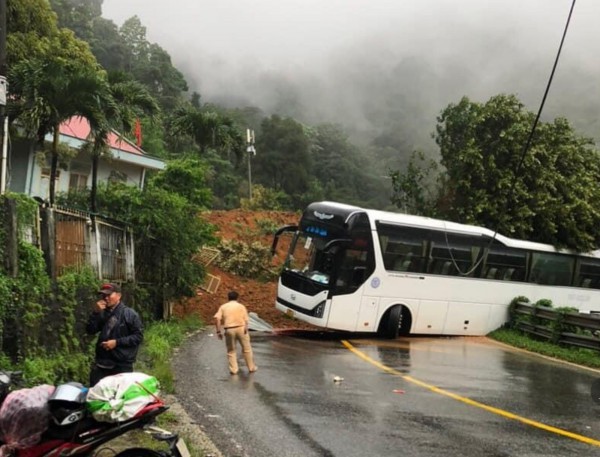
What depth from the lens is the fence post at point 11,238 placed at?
762 cm

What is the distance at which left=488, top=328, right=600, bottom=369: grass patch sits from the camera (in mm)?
16681

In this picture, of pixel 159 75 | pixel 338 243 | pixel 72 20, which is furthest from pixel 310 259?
pixel 72 20

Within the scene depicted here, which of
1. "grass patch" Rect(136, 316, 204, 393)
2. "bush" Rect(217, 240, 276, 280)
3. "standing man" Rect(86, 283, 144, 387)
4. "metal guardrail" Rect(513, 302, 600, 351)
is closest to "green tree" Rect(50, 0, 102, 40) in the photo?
"bush" Rect(217, 240, 276, 280)

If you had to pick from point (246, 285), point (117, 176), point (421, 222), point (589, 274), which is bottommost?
point (246, 285)

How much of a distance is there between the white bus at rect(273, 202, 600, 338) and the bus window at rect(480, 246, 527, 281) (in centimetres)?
3

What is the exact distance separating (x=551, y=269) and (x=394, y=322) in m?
7.49

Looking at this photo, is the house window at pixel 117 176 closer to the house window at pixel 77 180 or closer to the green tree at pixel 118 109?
the house window at pixel 77 180

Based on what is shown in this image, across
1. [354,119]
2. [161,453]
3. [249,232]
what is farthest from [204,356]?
[354,119]

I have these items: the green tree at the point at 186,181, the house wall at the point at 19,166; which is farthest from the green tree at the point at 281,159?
the house wall at the point at 19,166

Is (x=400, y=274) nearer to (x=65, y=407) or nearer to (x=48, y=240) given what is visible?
(x=48, y=240)

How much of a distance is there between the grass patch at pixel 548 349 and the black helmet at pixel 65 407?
14202 millimetres

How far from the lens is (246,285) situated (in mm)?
26031

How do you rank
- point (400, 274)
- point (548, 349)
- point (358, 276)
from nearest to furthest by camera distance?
1. point (358, 276)
2. point (548, 349)
3. point (400, 274)

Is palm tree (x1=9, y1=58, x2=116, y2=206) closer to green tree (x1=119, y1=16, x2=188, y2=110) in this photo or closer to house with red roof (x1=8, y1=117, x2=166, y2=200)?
house with red roof (x1=8, y1=117, x2=166, y2=200)
